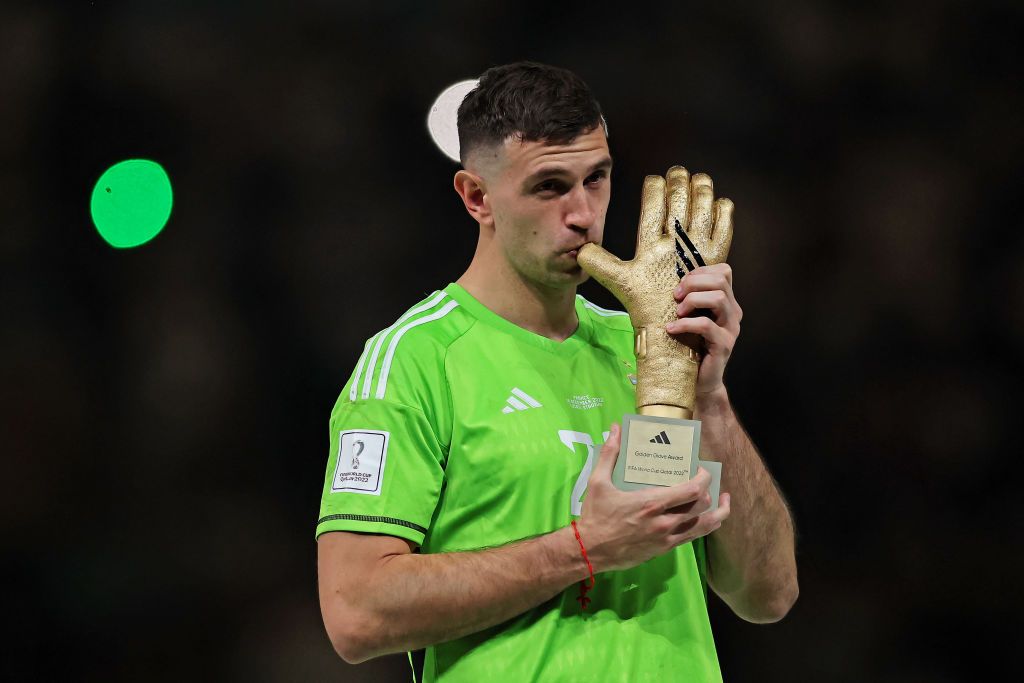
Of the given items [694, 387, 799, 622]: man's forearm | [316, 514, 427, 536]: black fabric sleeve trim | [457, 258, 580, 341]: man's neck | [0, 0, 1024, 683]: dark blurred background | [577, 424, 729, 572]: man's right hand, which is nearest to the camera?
[577, 424, 729, 572]: man's right hand

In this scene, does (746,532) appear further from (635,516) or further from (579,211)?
(579,211)

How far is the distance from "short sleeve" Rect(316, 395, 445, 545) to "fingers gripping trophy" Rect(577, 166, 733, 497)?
0.83 feet

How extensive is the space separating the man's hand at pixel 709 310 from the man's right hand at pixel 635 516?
16 cm

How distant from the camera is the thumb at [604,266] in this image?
4.27ft

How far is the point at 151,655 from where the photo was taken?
6.88ft

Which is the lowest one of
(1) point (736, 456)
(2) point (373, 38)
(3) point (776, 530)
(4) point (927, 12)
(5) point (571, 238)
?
(3) point (776, 530)

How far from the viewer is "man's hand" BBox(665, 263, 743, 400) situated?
124 cm

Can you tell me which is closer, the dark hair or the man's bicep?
the man's bicep

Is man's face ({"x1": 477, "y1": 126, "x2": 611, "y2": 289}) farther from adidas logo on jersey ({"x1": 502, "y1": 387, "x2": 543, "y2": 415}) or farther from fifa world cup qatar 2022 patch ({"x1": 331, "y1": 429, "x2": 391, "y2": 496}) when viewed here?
fifa world cup qatar 2022 patch ({"x1": 331, "y1": 429, "x2": 391, "y2": 496})

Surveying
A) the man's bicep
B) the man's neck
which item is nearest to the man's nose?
the man's neck

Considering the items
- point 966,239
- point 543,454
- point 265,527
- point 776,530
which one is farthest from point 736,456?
point 966,239

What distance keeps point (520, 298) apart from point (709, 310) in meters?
0.31

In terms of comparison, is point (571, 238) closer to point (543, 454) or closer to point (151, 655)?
Answer: point (543, 454)

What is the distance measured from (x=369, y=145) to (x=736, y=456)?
117 centimetres
